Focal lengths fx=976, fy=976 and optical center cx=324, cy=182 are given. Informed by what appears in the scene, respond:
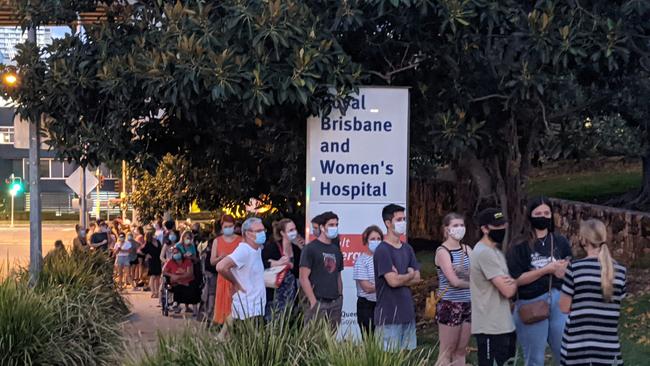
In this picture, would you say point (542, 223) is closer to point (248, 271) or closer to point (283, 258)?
point (248, 271)

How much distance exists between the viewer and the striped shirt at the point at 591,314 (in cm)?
668

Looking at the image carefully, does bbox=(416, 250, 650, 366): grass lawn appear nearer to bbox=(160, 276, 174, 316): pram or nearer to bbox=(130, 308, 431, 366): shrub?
bbox=(130, 308, 431, 366): shrub

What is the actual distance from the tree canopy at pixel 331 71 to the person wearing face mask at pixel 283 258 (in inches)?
56.1

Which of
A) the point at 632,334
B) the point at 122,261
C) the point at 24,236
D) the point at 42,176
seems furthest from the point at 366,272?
the point at 42,176

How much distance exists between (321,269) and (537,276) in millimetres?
2744

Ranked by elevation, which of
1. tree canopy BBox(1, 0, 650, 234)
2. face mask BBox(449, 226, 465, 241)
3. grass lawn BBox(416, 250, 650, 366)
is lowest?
grass lawn BBox(416, 250, 650, 366)

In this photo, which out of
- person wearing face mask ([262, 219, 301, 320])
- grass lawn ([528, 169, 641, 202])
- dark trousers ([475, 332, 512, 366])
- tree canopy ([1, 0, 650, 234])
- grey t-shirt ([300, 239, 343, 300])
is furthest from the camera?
grass lawn ([528, 169, 641, 202])

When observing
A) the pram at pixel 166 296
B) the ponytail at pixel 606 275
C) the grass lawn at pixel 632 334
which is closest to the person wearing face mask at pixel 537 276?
the ponytail at pixel 606 275

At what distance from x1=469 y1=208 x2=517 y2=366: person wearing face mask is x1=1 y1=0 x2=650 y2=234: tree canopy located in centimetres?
368

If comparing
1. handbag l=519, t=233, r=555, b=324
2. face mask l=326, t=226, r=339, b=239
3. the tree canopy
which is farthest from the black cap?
the tree canopy

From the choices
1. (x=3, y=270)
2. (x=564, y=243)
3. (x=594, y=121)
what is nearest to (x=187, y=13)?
(x=3, y=270)

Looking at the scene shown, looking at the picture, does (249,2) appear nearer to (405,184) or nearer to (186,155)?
(405,184)

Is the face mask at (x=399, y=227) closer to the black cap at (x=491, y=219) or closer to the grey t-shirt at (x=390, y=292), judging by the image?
the grey t-shirt at (x=390, y=292)

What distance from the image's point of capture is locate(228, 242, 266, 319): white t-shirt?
9234 mm
